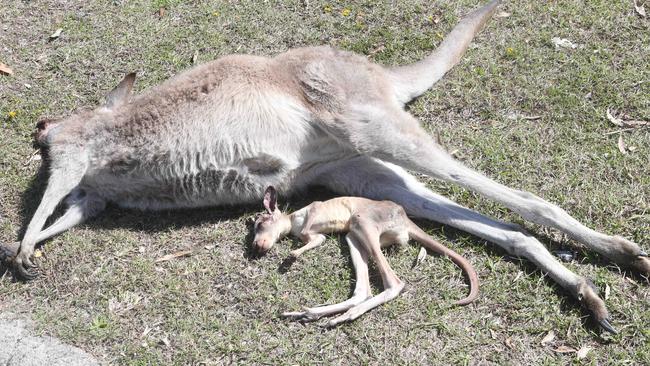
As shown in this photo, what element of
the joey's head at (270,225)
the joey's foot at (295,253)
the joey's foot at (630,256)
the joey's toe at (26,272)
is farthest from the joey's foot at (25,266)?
the joey's foot at (630,256)

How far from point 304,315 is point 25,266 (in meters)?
1.79

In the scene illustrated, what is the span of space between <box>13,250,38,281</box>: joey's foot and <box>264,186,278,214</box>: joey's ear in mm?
1484

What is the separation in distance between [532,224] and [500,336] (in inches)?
34.2

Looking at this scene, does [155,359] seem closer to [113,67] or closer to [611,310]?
[611,310]

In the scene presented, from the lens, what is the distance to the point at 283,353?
375 centimetres

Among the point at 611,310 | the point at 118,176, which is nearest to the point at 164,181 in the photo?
the point at 118,176

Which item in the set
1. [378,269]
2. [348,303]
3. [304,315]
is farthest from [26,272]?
[378,269]

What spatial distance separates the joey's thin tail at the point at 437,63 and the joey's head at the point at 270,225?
4.07ft

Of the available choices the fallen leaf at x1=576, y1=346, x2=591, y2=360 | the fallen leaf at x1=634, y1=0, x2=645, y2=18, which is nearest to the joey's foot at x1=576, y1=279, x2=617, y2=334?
the fallen leaf at x1=576, y1=346, x2=591, y2=360

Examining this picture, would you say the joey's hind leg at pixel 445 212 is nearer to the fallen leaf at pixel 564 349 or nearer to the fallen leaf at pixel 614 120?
the fallen leaf at pixel 564 349

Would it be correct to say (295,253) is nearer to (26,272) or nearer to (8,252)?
(26,272)

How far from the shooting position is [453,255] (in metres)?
4.09

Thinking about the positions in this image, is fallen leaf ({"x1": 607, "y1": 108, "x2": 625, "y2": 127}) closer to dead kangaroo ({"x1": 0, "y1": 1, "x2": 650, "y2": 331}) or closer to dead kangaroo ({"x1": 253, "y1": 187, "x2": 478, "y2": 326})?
dead kangaroo ({"x1": 0, "y1": 1, "x2": 650, "y2": 331})

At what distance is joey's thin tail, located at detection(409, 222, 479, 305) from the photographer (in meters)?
3.90
